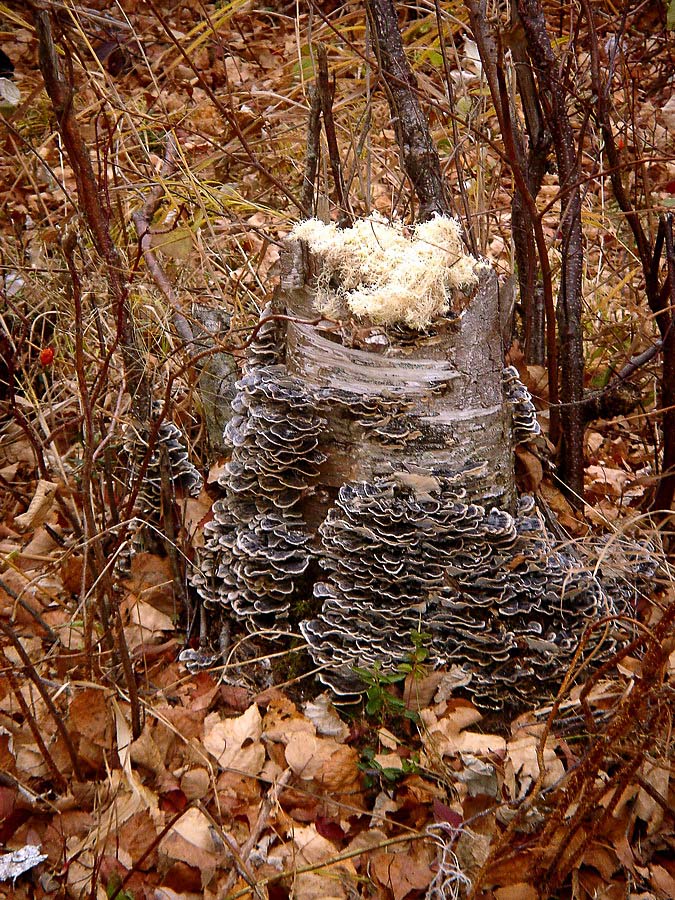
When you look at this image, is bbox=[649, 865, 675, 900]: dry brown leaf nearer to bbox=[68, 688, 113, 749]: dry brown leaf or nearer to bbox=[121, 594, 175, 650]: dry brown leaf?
bbox=[68, 688, 113, 749]: dry brown leaf

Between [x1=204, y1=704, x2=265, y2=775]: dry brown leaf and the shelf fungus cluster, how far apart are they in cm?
30

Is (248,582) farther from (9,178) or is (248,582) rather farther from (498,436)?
(9,178)

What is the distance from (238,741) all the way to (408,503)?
972mm

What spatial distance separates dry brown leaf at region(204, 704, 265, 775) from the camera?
91.9 inches

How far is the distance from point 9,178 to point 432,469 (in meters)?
4.99

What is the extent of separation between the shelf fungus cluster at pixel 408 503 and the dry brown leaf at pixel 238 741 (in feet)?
0.97

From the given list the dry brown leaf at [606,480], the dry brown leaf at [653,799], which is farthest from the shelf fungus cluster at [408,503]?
Answer: the dry brown leaf at [606,480]

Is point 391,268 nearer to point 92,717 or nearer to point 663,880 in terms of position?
point 92,717

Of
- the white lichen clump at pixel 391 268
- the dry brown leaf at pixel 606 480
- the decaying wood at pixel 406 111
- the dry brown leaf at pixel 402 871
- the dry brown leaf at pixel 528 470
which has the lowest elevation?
the dry brown leaf at pixel 402 871

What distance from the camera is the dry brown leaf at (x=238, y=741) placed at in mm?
2334

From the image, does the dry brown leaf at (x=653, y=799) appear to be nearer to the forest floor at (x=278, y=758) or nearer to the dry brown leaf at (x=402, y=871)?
the forest floor at (x=278, y=758)

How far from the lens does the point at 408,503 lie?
2324 mm

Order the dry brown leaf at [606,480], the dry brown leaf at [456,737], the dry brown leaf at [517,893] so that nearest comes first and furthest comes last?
the dry brown leaf at [517,893], the dry brown leaf at [456,737], the dry brown leaf at [606,480]

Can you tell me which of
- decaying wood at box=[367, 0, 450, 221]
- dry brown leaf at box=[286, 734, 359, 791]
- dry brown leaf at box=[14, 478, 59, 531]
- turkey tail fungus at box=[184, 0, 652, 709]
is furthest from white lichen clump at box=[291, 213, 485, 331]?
dry brown leaf at box=[286, 734, 359, 791]
